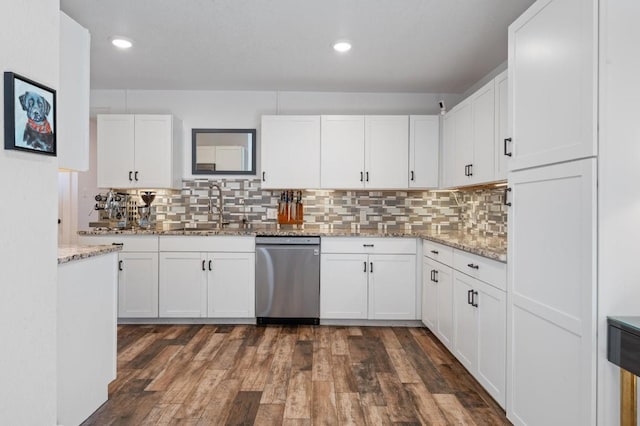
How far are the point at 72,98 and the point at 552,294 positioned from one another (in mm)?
2397

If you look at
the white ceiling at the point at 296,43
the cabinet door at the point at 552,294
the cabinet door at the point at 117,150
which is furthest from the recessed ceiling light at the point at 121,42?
the cabinet door at the point at 552,294

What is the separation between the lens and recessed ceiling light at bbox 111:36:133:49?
10.2 ft

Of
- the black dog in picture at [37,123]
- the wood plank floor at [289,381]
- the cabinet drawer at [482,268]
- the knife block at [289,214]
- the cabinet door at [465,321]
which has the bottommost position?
the wood plank floor at [289,381]

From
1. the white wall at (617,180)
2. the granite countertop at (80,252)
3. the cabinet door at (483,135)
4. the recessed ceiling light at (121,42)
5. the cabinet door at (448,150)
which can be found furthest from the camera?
the cabinet door at (448,150)

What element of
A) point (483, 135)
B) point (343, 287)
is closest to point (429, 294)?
point (343, 287)

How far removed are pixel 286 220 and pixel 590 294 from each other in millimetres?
3268

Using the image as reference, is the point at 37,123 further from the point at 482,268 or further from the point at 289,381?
the point at 482,268

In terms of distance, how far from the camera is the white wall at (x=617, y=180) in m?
1.47

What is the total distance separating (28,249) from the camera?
4.86 feet

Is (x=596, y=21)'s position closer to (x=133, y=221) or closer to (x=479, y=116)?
(x=479, y=116)

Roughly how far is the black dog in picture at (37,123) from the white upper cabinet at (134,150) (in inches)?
105

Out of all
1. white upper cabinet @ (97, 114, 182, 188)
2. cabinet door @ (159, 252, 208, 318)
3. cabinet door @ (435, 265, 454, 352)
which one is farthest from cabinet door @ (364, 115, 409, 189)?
white upper cabinet @ (97, 114, 182, 188)

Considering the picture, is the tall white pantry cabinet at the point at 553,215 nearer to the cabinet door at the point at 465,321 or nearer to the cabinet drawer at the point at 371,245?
the cabinet door at the point at 465,321

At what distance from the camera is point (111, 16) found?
109 inches
